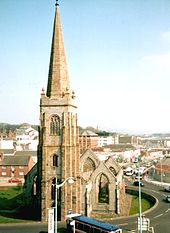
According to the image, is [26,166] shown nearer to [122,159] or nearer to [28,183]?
[28,183]

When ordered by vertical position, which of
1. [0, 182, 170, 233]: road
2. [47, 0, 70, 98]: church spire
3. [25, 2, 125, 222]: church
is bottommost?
[0, 182, 170, 233]: road

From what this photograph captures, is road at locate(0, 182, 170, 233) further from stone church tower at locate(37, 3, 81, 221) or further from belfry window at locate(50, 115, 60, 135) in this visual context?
belfry window at locate(50, 115, 60, 135)

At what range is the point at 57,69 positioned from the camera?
128 ft

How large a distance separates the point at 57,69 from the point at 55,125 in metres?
7.37

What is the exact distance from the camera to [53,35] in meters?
40.0

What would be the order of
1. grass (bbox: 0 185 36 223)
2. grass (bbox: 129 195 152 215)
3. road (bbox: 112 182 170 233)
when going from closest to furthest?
road (bbox: 112 182 170 233), grass (bbox: 0 185 36 223), grass (bbox: 129 195 152 215)

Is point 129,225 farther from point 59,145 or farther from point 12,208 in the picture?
point 12,208

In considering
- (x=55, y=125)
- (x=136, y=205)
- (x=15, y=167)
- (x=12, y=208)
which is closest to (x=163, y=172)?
(x=136, y=205)

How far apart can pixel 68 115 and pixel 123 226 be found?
15.1 metres

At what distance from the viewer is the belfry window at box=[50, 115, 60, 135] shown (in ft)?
127

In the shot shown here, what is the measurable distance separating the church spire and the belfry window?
2897mm

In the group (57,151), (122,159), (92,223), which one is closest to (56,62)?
(57,151)

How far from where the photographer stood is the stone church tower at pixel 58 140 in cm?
3769

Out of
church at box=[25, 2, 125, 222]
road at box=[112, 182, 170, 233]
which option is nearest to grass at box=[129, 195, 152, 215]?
road at box=[112, 182, 170, 233]
